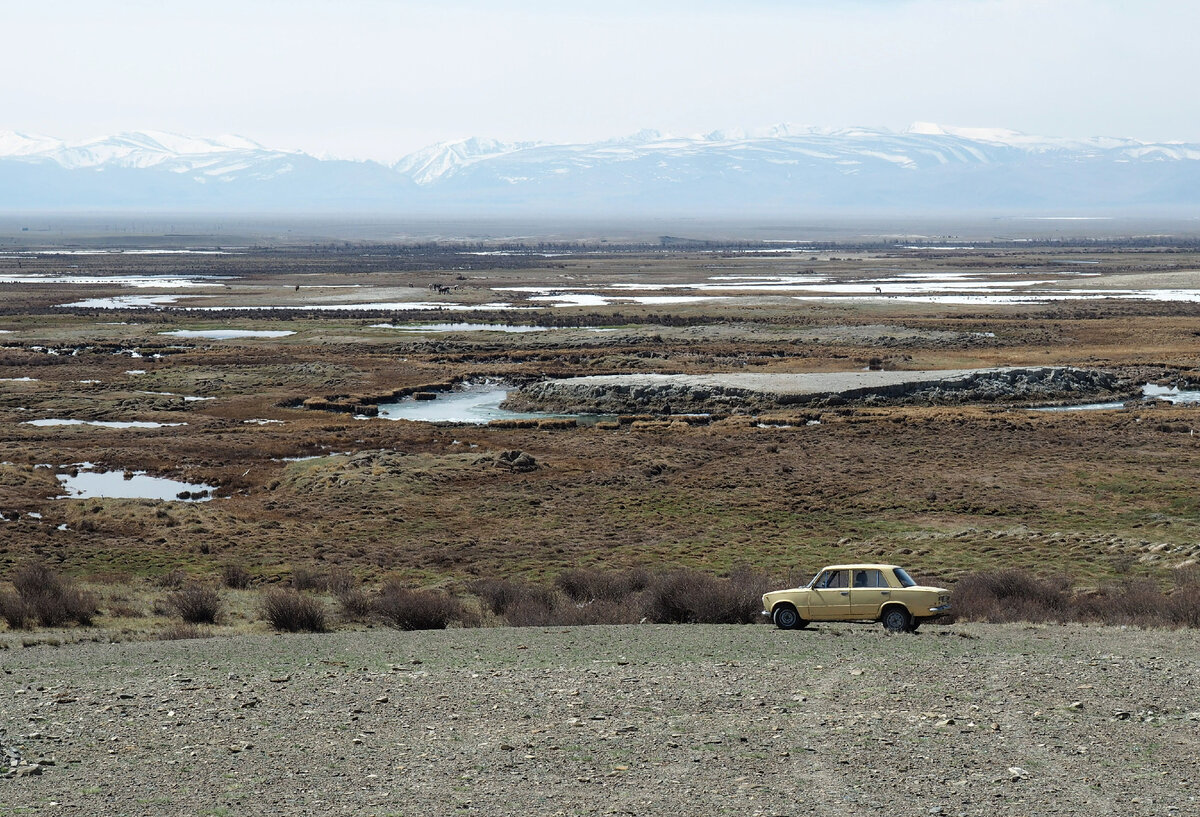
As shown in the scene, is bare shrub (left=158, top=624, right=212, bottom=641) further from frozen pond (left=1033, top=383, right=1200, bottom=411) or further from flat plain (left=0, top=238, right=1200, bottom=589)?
frozen pond (left=1033, top=383, right=1200, bottom=411)

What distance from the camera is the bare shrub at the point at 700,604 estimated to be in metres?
21.1

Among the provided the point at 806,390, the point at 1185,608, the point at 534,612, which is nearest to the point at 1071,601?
the point at 1185,608

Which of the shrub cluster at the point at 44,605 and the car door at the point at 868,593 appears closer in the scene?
the car door at the point at 868,593

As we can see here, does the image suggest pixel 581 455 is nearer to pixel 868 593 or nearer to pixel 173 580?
pixel 173 580

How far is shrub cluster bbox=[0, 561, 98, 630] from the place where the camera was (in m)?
21.5

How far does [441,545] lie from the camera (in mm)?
31688

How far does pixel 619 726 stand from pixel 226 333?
94975 mm

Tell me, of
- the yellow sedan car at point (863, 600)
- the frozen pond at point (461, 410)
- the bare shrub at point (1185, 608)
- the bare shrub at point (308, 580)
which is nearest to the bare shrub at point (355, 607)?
the bare shrub at point (308, 580)

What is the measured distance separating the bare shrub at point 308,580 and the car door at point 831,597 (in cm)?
1211

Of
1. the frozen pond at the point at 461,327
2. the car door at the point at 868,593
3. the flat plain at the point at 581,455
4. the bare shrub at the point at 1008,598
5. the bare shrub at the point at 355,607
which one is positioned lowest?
the flat plain at the point at 581,455

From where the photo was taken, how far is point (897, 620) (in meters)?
18.8

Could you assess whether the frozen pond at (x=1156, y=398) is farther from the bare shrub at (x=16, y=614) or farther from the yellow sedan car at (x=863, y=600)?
the bare shrub at (x=16, y=614)

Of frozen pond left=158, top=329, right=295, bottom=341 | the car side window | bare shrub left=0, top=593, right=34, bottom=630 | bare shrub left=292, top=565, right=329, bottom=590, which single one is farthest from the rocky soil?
frozen pond left=158, top=329, right=295, bottom=341

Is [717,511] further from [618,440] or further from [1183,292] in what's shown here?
[1183,292]
